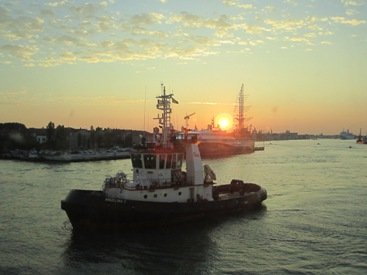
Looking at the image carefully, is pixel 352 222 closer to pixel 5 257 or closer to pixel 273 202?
pixel 273 202

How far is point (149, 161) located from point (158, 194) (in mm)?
2018

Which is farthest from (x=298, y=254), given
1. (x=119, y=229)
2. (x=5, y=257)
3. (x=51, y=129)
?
(x=51, y=129)

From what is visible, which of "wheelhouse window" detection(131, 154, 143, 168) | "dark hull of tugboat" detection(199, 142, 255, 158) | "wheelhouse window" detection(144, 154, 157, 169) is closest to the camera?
"wheelhouse window" detection(144, 154, 157, 169)

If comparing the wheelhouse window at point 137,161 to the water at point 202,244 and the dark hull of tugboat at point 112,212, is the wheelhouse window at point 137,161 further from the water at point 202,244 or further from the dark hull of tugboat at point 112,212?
the water at point 202,244

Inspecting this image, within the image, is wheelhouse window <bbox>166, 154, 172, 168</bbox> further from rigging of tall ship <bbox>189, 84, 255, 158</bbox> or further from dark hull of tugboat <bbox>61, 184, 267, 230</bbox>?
rigging of tall ship <bbox>189, 84, 255, 158</bbox>

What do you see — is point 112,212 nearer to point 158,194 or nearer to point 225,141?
point 158,194

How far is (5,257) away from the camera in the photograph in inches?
782

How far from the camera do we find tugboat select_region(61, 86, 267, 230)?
23656mm

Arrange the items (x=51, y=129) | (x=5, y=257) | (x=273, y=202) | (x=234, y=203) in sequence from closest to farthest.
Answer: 1. (x=5, y=257)
2. (x=234, y=203)
3. (x=273, y=202)
4. (x=51, y=129)

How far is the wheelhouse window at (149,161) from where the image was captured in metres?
25.9

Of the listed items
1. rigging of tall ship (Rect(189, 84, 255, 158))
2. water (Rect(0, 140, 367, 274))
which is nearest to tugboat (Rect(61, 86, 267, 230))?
water (Rect(0, 140, 367, 274))

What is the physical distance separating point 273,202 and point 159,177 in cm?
1308

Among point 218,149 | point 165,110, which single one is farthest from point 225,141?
point 165,110

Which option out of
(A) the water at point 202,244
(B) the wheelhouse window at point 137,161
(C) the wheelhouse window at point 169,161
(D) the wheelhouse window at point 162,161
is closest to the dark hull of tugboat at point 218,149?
(A) the water at point 202,244
